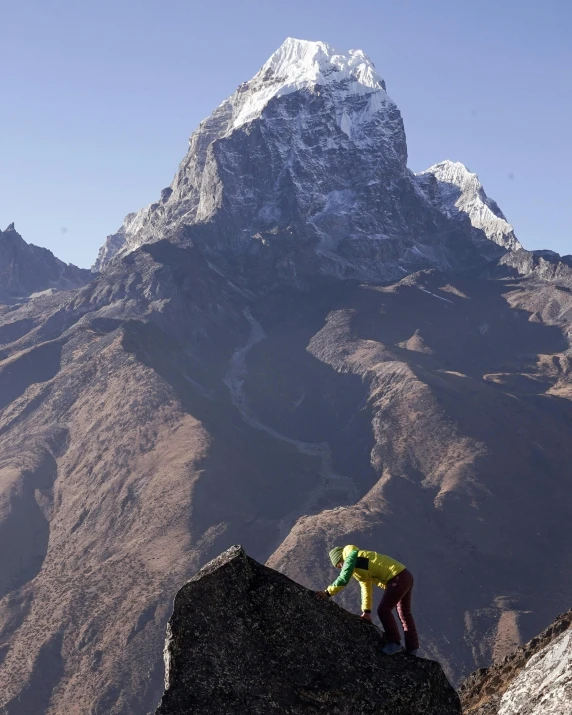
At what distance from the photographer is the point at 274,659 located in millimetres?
17891

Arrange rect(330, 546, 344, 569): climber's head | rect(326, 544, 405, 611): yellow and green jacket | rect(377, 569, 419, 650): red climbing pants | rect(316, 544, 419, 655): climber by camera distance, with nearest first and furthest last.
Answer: rect(377, 569, 419, 650): red climbing pants < rect(316, 544, 419, 655): climber < rect(326, 544, 405, 611): yellow and green jacket < rect(330, 546, 344, 569): climber's head

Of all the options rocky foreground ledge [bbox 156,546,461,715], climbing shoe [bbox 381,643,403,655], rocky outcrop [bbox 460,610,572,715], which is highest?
rocky outcrop [bbox 460,610,572,715]

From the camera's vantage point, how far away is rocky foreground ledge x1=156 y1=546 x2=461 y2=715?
56.3ft

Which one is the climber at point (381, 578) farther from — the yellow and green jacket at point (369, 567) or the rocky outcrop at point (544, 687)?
the rocky outcrop at point (544, 687)

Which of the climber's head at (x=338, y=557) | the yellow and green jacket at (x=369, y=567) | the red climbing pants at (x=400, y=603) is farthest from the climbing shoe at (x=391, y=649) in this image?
the climber's head at (x=338, y=557)

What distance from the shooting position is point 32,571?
554ft

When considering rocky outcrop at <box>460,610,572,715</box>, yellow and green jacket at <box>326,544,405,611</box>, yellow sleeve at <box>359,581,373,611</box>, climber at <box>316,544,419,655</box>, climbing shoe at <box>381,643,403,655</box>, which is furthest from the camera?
yellow sleeve at <box>359,581,373,611</box>

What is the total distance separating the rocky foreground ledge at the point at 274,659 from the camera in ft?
56.3

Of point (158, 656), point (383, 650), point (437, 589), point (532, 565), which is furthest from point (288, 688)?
point (532, 565)

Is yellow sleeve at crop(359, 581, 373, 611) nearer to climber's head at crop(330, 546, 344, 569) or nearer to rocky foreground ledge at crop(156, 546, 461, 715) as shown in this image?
climber's head at crop(330, 546, 344, 569)

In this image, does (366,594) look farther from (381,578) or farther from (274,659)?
(274,659)

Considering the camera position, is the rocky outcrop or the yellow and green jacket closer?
the rocky outcrop

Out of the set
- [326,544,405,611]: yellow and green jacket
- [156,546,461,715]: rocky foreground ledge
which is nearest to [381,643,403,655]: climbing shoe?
[156,546,461,715]: rocky foreground ledge

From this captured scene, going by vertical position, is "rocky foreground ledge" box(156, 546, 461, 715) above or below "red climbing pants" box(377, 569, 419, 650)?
below
